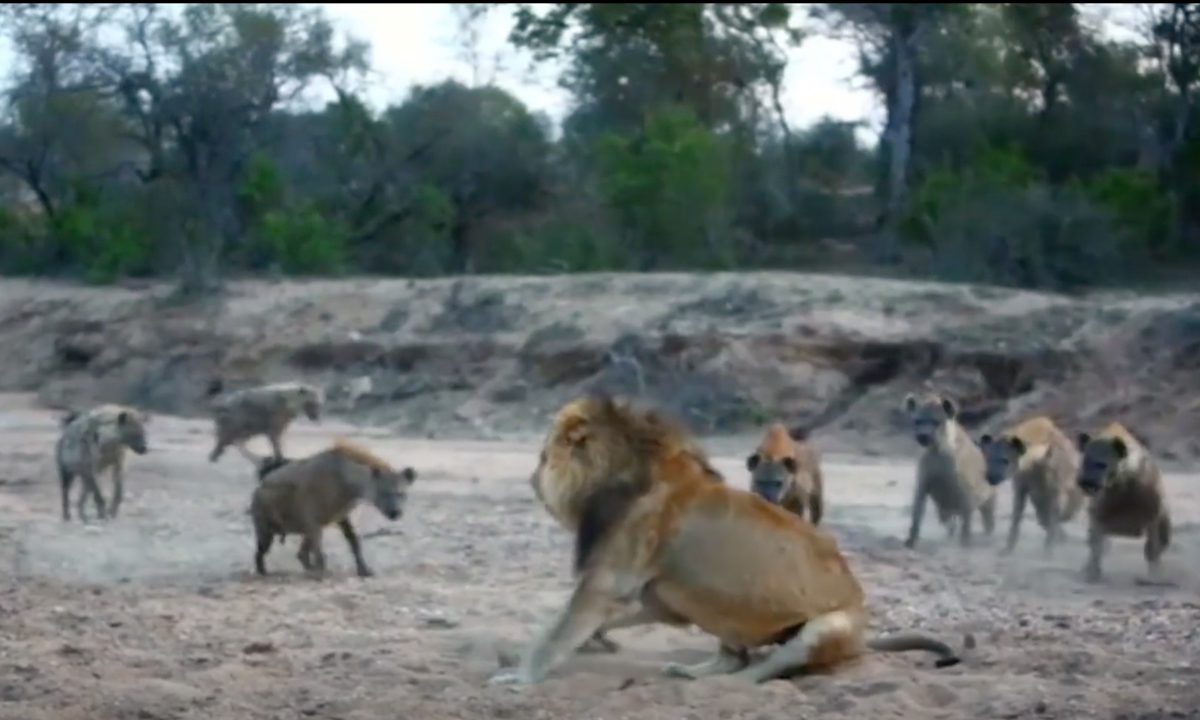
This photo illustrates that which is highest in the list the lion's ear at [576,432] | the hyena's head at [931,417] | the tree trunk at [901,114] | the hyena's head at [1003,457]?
the tree trunk at [901,114]

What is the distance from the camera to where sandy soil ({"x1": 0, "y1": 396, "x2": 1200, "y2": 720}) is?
6.75m

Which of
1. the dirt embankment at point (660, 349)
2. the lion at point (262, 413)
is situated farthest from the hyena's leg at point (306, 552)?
the dirt embankment at point (660, 349)

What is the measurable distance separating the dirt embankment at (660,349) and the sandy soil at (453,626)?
5857mm

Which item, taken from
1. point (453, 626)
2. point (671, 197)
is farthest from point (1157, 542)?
point (671, 197)

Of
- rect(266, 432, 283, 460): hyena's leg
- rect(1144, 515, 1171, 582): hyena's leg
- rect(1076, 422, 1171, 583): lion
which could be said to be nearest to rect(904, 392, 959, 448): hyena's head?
rect(1076, 422, 1171, 583): lion

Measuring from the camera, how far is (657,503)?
736 centimetres

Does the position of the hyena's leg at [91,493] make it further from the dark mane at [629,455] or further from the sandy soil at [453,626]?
the dark mane at [629,455]

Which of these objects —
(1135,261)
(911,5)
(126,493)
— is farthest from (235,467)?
(911,5)

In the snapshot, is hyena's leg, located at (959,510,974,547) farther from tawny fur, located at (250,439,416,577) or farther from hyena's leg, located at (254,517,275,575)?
hyena's leg, located at (254,517,275,575)

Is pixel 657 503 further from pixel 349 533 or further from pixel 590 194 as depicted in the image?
pixel 590 194

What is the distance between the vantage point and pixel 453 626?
864cm

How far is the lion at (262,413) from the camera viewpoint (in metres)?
17.9

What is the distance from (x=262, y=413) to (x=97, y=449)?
15.2 ft

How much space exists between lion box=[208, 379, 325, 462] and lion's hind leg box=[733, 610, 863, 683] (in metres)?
10.9
